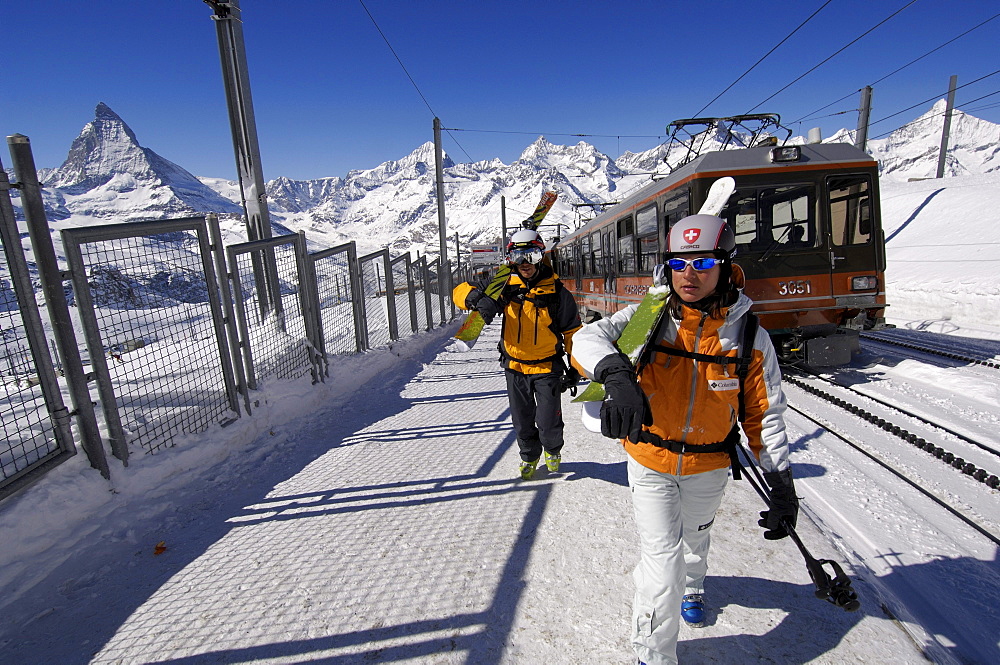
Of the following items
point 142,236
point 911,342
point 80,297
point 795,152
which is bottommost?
point 911,342

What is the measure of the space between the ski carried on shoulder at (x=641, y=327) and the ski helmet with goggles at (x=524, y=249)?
1.56 meters

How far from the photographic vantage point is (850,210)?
20.8ft

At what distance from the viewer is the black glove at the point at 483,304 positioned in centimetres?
376

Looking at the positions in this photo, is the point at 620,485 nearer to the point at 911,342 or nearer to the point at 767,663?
the point at 767,663

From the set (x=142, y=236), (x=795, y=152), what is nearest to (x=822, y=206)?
(x=795, y=152)

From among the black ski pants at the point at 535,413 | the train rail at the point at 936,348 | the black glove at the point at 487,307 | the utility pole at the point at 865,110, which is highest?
the utility pole at the point at 865,110

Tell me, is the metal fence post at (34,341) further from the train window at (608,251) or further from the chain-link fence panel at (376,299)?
the train window at (608,251)

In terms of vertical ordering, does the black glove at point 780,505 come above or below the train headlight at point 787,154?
below

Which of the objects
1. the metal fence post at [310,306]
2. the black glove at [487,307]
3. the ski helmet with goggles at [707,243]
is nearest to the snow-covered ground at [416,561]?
the black glove at [487,307]

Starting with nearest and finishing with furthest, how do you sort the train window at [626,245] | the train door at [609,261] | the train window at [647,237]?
the train window at [647,237]
the train window at [626,245]
the train door at [609,261]

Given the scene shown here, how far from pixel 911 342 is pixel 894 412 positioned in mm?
4209

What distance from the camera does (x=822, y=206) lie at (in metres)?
6.24

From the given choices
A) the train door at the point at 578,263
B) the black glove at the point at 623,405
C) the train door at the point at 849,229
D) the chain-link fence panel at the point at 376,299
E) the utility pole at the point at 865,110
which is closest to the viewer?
the black glove at the point at 623,405

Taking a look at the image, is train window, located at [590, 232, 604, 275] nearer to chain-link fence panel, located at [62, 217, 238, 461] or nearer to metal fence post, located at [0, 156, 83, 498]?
chain-link fence panel, located at [62, 217, 238, 461]
